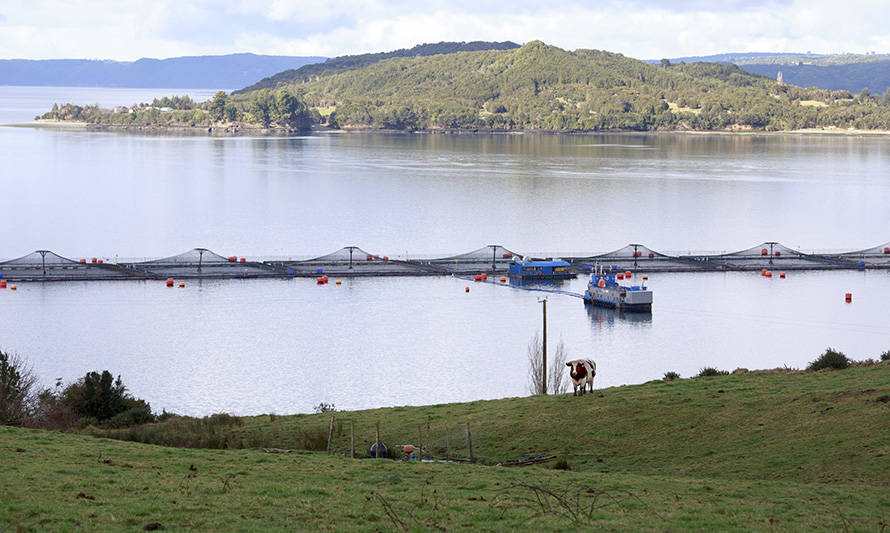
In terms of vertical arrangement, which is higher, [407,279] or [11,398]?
[11,398]

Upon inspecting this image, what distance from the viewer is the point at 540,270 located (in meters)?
57.3

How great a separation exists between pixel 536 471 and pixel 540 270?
141ft

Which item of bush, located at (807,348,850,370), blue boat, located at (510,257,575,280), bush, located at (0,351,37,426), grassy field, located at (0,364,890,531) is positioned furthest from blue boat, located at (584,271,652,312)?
bush, located at (0,351,37,426)

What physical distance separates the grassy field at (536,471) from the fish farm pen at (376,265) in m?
36.0

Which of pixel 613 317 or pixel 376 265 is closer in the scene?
pixel 613 317

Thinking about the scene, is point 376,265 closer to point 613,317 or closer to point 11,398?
point 613,317

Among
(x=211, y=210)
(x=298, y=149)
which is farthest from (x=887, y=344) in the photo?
(x=298, y=149)

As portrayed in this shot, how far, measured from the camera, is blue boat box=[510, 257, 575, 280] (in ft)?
187

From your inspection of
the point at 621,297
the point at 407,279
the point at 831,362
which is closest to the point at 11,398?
the point at 831,362

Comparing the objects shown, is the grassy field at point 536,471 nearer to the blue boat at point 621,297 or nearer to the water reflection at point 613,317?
the water reflection at point 613,317

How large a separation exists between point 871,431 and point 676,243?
6205 centimetres

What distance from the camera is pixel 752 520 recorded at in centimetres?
1150

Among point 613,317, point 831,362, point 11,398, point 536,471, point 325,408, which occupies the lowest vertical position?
point 613,317

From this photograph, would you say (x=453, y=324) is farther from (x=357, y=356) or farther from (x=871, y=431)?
(x=871, y=431)
